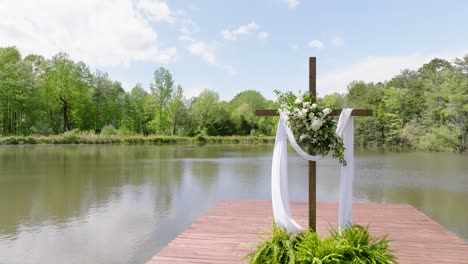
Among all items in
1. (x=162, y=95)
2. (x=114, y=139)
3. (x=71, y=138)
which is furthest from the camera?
(x=162, y=95)

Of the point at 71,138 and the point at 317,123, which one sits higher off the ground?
the point at 317,123

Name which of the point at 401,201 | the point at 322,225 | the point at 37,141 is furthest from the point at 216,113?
the point at 322,225

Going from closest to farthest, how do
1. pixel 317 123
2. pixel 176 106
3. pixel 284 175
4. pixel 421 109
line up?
pixel 317 123 < pixel 284 175 < pixel 421 109 < pixel 176 106

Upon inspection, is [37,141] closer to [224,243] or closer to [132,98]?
[132,98]

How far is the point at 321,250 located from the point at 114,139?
35.2m

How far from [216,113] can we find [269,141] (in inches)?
307

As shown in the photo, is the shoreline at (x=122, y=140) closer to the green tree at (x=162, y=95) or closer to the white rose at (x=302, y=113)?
the green tree at (x=162, y=95)

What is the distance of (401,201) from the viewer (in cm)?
926


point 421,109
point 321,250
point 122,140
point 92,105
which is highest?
point 92,105

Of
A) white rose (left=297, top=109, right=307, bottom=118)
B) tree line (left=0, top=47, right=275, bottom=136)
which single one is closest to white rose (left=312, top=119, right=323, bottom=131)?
white rose (left=297, top=109, right=307, bottom=118)

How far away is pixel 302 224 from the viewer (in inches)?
221

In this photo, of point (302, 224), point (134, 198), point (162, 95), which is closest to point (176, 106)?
point (162, 95)

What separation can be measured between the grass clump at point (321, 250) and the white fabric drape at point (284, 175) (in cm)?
18

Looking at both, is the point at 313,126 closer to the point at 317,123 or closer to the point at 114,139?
the point at 317,123
